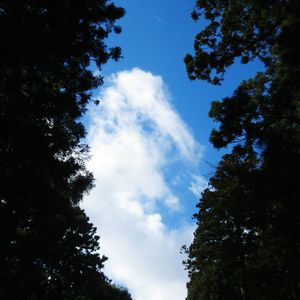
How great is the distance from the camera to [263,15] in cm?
1351

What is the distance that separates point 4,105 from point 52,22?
3066 millimetres

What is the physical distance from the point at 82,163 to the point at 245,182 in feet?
21.5

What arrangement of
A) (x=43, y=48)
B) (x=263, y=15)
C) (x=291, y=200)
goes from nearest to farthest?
(x=43, y=48)
(x=291, y=200)
(x=263, y=15)

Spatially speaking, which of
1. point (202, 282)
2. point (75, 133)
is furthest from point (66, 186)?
point (202, 282)

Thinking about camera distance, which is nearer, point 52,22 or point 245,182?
point 52,22

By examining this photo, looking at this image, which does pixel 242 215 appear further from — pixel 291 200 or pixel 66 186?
pixel 66 186

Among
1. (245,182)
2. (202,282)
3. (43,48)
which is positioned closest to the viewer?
(43,48)

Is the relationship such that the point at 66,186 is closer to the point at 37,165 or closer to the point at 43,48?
the point at 37,165

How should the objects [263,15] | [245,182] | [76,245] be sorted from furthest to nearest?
[76,245]
[263,15]
[245,182]

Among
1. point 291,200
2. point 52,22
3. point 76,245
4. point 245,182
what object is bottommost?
point 291,200

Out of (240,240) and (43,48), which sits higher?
(240,240)

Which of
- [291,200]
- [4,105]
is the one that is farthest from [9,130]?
[291,200]

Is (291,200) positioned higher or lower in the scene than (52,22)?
lower

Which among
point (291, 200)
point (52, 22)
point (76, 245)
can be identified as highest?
point (76, 245)
